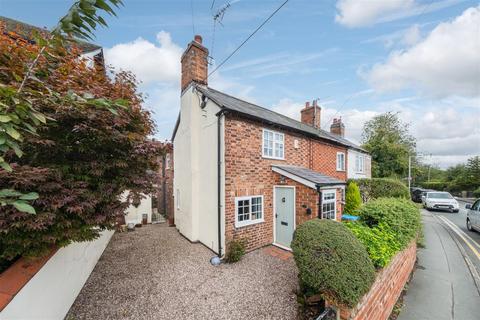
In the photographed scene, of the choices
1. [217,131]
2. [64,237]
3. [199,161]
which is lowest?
[64,237]

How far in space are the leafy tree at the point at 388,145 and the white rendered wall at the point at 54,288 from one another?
102 feet

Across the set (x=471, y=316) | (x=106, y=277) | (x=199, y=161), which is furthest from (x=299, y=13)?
(x=106, y=277)

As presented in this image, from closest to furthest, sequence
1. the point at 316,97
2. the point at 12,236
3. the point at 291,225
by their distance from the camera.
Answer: the point at 12,236 < the point at 291,225 < the point at 316,97

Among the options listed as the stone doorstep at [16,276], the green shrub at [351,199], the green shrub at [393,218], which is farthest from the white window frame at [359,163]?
the stone doorstep at [16,276]

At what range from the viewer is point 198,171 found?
8.62m

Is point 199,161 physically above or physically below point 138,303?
above

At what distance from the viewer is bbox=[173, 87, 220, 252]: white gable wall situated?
7.61 metres

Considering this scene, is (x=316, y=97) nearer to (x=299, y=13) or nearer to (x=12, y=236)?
(x=299, y=13)

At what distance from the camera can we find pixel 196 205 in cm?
862

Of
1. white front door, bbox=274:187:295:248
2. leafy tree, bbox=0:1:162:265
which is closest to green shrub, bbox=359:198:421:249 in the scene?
white front door, bbox=274:187:295:248

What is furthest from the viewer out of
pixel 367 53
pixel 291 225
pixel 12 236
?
pixel 291 225

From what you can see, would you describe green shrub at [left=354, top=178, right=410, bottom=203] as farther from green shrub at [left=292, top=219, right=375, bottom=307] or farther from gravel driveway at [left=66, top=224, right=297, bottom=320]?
green shrub at [left=292, top=219, right=375, bottom=307]

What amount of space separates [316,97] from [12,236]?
1682 cm

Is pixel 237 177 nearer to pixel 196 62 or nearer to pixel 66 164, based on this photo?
pixel 66 164
